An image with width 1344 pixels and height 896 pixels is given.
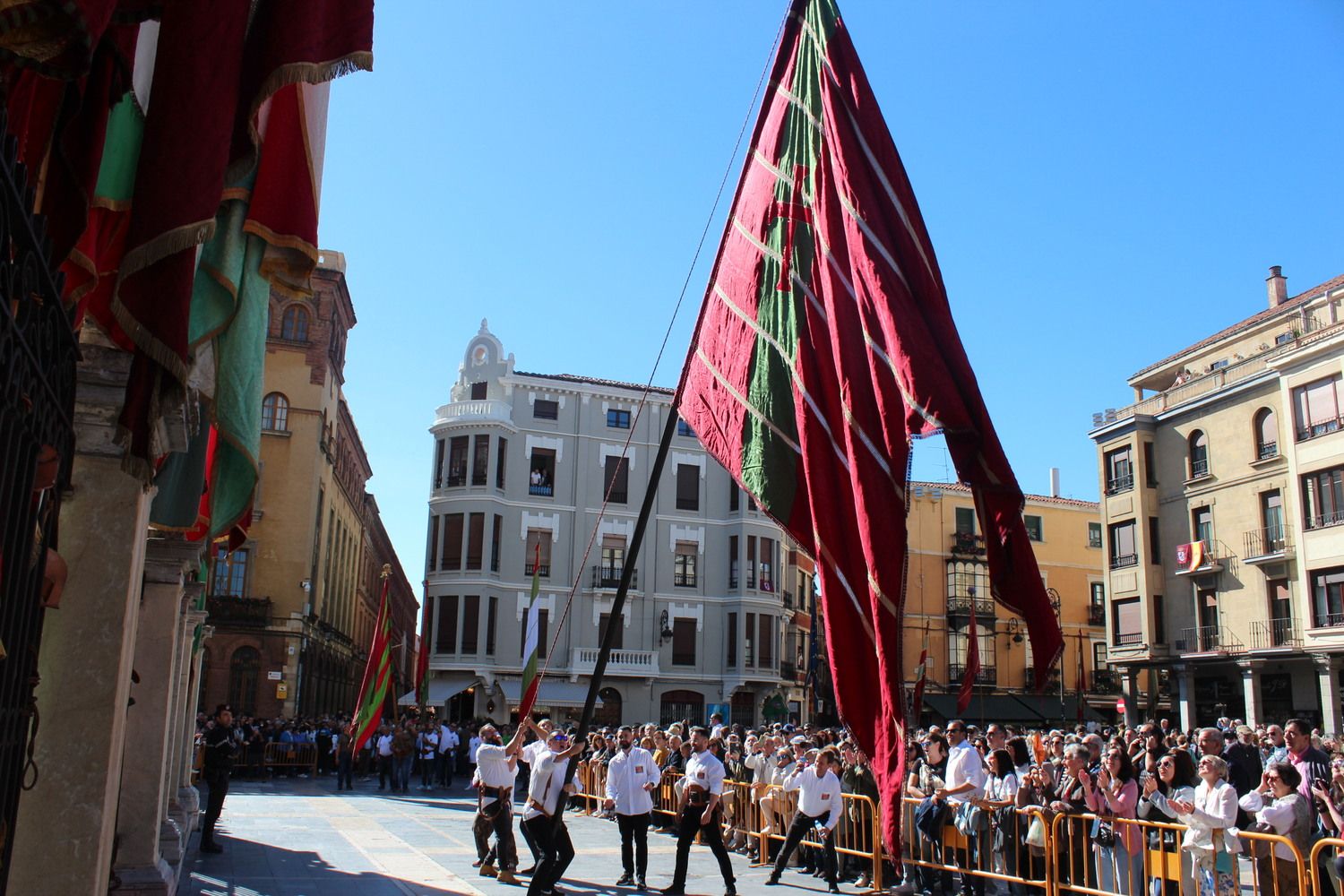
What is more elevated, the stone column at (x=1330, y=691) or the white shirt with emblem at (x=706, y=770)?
the stone column at (x=1330, y=691)

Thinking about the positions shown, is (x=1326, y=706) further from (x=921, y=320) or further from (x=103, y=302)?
(x=103, y=302)

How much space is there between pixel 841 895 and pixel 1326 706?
26873mm

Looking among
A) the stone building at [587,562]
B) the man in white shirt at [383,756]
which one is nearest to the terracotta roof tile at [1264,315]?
the stone building at [587,562]

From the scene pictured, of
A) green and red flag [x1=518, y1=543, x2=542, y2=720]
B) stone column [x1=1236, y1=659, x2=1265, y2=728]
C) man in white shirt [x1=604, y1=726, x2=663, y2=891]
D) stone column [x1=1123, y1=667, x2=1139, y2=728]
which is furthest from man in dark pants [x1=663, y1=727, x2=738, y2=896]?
stone column [x1=1123, y1=667, x2=1139, y2=728]

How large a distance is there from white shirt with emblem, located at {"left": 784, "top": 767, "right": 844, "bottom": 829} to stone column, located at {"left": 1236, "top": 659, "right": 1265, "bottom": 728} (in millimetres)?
28353

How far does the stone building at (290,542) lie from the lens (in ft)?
122

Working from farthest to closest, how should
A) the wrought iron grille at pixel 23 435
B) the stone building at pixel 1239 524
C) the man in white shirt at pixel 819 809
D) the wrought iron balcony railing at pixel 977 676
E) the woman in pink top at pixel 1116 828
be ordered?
the wrought iron balcony railing at pixel 977 676
the stone building at pixel 1239 524
the man in white shirt at pixel 819 809
the woman in pink top at pixel 1116 828
the wrought iron grille at pixel 23 435

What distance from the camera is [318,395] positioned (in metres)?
40.5

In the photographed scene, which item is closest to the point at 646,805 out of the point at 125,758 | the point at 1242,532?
the point at 125,758

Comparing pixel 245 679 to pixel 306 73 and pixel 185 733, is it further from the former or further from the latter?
pixel 306 73

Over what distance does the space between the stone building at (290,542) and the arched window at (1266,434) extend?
101ft

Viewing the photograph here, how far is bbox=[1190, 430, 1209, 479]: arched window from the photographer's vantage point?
40469mm

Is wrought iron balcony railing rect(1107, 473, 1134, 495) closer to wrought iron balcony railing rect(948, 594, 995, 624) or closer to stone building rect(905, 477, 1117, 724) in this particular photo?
stone building rect(905, 477, 1117, 724)

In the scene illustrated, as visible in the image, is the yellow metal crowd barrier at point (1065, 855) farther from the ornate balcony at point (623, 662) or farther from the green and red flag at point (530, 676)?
the ornate balcony at point (623, 662)
